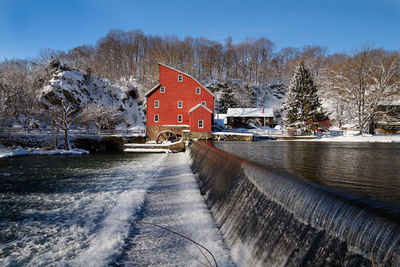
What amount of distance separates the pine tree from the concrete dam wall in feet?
103

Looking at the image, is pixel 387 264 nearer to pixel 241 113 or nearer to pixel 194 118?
pixel 194 118

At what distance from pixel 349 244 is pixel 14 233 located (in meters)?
6.38

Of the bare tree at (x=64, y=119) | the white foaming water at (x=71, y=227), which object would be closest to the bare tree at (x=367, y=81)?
the white foaming water at (x=71, y=227)

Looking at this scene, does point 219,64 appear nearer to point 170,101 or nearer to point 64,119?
point 170,101

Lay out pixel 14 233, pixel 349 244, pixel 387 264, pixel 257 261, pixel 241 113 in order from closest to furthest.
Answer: pixel 387 264 → pixel 349 244 → pixel 257 261 → pixel 14 233 → pixel 241 113

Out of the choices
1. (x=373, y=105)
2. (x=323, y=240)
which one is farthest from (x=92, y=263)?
(x=373, y=105)

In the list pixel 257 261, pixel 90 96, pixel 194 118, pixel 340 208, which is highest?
pixel 90 96

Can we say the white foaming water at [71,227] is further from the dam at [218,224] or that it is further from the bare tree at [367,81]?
the bare tree at [367,81]

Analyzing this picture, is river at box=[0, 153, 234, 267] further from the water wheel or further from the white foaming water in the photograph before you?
the water wheel

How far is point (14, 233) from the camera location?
204 inches

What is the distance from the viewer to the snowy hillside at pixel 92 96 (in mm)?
35906

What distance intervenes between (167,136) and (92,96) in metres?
20.0

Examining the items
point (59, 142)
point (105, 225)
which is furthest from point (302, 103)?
point (105, 225)

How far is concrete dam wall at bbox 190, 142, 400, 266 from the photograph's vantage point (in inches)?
82.3
